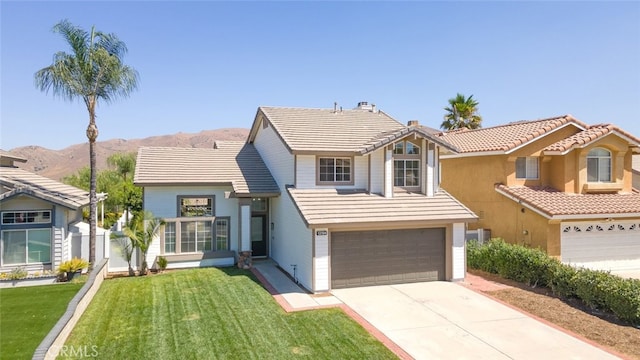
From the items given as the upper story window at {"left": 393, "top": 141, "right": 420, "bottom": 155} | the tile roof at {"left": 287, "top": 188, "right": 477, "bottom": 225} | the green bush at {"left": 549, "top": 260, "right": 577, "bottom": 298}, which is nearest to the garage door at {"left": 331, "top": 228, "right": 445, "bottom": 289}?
the tile roof at {"left": 287, "top": 188, "right": 477, "bottom": 225}

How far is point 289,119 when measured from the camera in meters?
18.6

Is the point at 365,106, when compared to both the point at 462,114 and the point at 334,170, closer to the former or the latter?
the point at 334,170

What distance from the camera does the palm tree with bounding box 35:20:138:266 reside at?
15312mm

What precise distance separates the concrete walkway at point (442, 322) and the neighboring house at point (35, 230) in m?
8.15

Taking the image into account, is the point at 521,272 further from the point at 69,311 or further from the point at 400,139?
the point at 69,311

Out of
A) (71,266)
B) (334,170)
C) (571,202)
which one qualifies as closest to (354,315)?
(334,170)

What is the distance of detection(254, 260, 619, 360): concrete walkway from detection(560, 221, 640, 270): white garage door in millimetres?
6572

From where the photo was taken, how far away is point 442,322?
11.5 meters

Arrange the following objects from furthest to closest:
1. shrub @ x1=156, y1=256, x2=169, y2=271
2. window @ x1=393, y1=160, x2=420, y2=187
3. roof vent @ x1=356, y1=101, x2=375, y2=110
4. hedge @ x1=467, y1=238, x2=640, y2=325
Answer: roof vent @ x1=356, y1=101, x2=375, y2=110 → shrub @ x1=156, y1=256, x2=169, y2=271 → window @ x1=393, y1=160, x2=420, y2=187 → hedge @ x1=467, y1=238, x2=640, y2=325

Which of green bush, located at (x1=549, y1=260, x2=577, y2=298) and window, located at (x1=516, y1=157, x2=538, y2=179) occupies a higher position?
window, located at (x1=516, y1=157, x2=538, y2=179)

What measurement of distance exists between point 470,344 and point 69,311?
10.5m

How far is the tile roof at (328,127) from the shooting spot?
16141 millimetres

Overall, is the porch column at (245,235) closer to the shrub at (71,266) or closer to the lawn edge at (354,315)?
the lawn edge at (354,315)

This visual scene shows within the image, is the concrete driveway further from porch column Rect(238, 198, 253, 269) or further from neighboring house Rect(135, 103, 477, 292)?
porch column Rect(238, 198, 253, 269)
